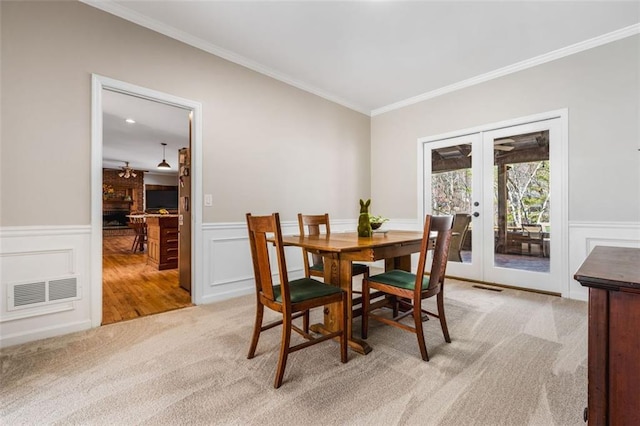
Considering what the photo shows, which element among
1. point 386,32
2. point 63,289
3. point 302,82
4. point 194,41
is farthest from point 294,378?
point 302,82

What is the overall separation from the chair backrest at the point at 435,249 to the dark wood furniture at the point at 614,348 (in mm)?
917

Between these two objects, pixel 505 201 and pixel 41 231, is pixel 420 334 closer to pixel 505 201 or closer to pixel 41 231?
pixel 505 201

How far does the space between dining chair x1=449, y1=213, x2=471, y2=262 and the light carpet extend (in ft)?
5.33

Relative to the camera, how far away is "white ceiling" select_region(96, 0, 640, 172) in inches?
96.5

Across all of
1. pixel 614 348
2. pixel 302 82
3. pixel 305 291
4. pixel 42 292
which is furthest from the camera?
pixel 302 82

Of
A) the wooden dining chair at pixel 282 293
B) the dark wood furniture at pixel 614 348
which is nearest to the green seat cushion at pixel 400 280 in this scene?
the wooden dining chair at pixel 282 293

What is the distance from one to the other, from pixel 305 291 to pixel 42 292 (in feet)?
A: 6.60

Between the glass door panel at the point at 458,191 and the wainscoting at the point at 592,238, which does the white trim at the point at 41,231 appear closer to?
the glass door panel at the point at 458,191

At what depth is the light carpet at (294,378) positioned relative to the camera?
1.35 meters

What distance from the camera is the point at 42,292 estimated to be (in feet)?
7.00

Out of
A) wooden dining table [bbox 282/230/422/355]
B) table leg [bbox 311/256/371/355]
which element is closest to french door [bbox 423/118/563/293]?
wooden dining table [bbox 282/230/422/355]

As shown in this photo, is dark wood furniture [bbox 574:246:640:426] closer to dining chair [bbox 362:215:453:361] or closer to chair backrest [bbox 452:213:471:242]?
dining chair [bbox 362:215:453:361]

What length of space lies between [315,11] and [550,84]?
107 inches

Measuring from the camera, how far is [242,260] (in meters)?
3.29
